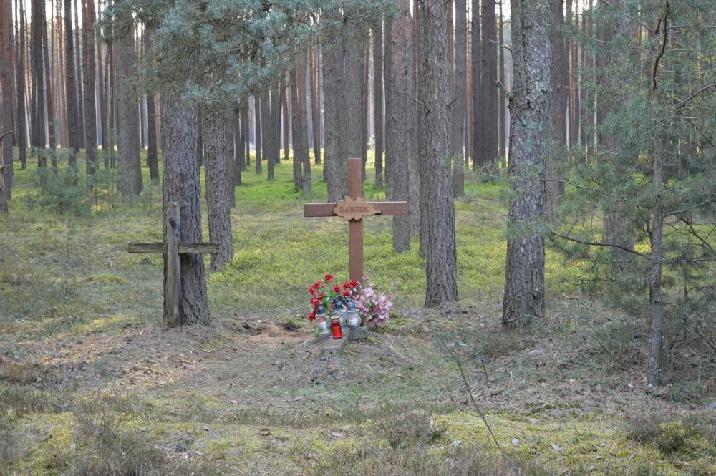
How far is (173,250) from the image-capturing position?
11383 mm

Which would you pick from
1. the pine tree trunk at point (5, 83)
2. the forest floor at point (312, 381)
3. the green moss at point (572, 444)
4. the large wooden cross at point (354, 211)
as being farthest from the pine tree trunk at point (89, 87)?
the green moss at point (572, 444)

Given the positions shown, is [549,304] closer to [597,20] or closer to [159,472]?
[597,20]

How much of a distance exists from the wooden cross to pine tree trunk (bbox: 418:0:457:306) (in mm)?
4111

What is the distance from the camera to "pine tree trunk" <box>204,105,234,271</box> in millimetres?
15797

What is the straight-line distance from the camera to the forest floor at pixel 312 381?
18.2 ft

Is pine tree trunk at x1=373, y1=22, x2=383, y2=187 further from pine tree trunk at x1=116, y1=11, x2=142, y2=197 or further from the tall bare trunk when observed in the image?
pine tree trunk at x1=116, y1=11, x2=142, y2=197

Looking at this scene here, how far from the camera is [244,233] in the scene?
Result: 2256 cm

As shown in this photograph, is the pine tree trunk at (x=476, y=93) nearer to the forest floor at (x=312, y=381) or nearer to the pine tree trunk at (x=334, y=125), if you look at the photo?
the pine tree trunk at (x=334, y=125)

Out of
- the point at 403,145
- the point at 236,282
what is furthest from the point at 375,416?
the point at 403,145

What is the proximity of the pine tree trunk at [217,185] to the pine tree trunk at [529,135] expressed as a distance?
5.93 meters

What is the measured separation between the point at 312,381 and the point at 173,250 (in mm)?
3238

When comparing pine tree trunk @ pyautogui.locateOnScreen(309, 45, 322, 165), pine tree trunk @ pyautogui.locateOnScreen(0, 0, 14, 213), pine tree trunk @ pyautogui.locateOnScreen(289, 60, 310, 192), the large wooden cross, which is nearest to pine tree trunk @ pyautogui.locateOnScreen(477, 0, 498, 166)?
pine tree trunk @ pyautogui.locateOnScreen(289, 60, 310, 192)

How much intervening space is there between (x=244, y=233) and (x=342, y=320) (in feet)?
40.1

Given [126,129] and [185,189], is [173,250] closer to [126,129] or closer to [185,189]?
[185,189]
